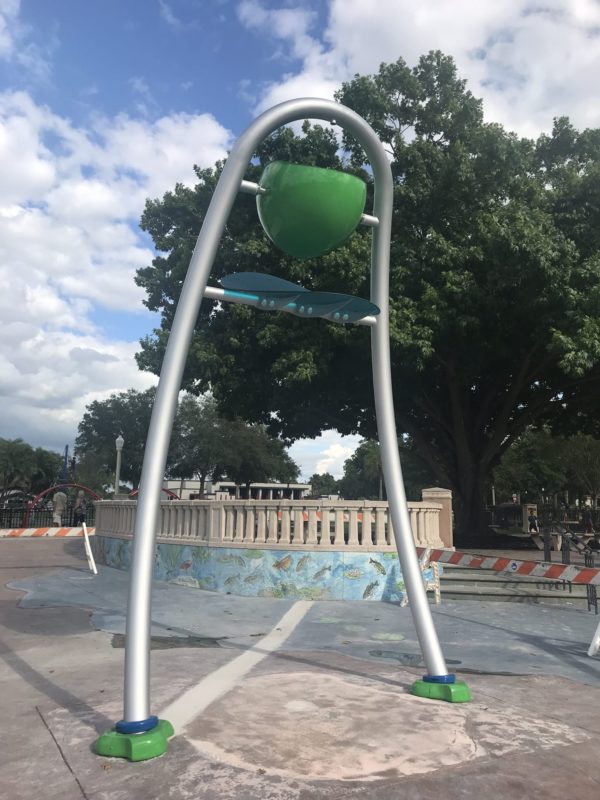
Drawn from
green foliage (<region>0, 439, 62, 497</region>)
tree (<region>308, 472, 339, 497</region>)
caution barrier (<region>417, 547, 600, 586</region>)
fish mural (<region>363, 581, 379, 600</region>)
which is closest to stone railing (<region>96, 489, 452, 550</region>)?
fish mural (<region>363, 581, 379, 600</region>)

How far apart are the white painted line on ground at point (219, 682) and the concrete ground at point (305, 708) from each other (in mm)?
21

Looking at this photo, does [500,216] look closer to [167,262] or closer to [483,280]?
[483,280]

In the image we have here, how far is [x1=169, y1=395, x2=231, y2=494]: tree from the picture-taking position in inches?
1748

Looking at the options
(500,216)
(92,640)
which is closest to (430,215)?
(500,216)

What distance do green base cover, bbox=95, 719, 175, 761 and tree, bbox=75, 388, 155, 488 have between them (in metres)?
47.1

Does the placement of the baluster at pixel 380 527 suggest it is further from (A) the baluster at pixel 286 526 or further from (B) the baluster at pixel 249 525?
(B) the baluster at pixel 249 525

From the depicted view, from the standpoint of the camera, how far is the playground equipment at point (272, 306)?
384 centimetres

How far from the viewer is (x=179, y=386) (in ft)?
13.8

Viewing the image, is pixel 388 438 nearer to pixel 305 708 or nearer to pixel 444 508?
pixel 305 708

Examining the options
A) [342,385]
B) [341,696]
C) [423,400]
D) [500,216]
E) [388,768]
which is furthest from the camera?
[423,400]

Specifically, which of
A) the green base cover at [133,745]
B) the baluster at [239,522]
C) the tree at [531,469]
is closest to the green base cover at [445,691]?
the green base cover at [133,745]

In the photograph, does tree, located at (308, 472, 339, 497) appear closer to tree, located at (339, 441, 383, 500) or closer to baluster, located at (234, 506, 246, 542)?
tree, located at (339, 441, 383, 500)

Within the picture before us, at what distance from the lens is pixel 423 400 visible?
66.9 ft

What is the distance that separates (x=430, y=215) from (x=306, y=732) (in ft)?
50.7
